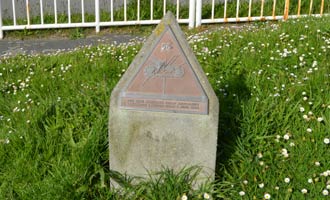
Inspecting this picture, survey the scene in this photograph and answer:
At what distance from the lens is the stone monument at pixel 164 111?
8.50 feet

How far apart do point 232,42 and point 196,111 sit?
255 cm

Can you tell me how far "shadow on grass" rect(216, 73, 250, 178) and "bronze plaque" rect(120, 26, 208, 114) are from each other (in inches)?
22.1

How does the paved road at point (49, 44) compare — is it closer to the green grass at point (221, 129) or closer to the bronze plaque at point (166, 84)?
the green grass at point (221, 129)

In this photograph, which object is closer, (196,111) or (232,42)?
(196,111)

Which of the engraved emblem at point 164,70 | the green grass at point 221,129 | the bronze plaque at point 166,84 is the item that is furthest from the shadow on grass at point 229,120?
the engraved emblem at point 164,70

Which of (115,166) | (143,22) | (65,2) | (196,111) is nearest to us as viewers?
(196,111)

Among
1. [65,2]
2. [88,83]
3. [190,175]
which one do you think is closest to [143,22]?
[65,2]

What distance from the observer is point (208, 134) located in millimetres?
2670

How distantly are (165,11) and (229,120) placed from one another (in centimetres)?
407

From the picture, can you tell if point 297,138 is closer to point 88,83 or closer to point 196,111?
point 196,111

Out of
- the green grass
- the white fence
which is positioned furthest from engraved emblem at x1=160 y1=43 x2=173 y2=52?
the white fence

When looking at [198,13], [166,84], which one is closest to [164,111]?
[166,84]

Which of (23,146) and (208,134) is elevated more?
(208,134)

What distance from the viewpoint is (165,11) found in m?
7.09
